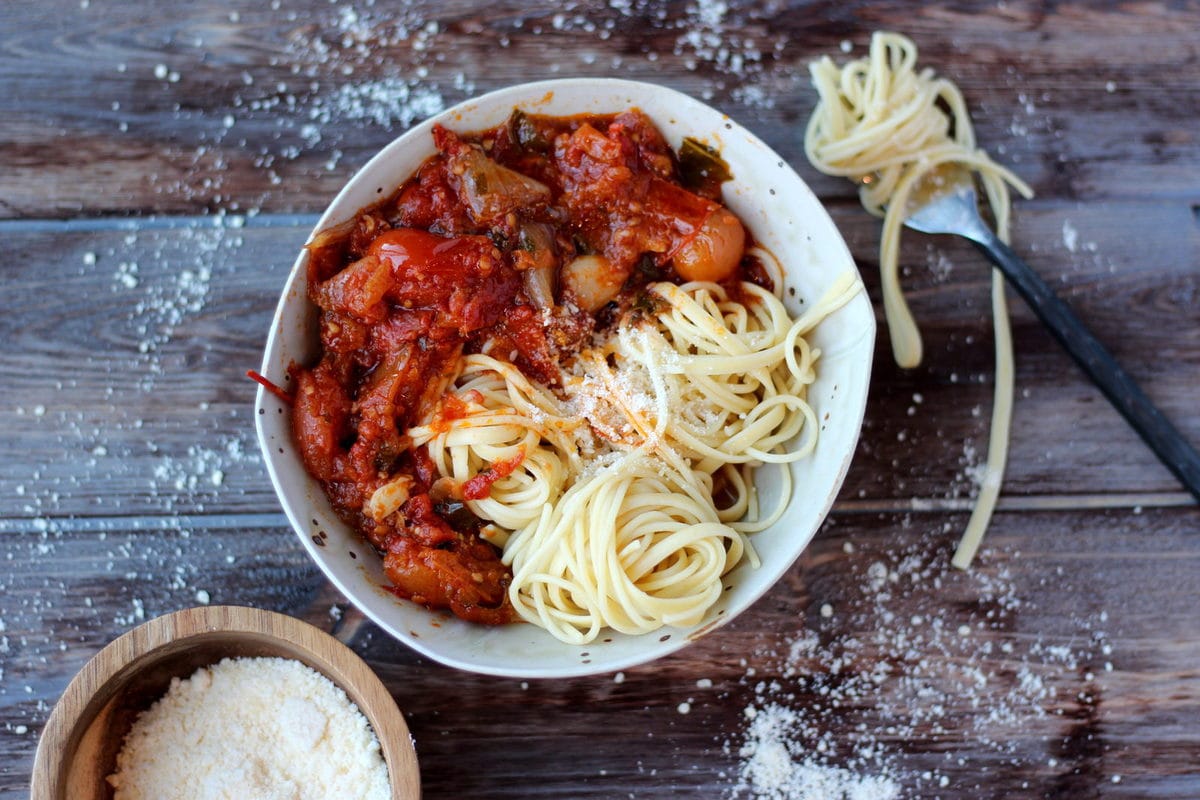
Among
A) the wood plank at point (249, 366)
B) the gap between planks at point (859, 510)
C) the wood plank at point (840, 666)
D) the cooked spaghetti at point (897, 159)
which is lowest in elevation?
the wood plank at point (840, 666)

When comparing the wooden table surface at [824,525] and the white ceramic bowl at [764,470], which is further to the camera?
the wooden table surface at [824,525]

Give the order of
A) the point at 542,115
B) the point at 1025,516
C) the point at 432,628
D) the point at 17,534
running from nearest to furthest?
the point at 432,628 → the point at 542,115 → the point at 17,534 → the point at 1025,516

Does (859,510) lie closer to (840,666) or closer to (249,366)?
(840,666)

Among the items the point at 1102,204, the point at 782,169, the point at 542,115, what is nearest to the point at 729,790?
the point at 782,169

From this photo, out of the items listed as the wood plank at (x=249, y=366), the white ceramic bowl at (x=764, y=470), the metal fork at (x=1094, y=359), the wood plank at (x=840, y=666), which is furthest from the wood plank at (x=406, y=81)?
the wood plank at (x=840, y=666)

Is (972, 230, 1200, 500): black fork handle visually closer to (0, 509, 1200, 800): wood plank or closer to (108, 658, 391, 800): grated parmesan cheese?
(0, 509, 1200, 800): wood plank

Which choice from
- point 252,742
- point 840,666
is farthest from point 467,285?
point 840,666

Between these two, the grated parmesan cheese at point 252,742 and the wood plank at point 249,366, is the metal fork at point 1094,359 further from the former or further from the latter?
the grated parmesan cheese at point 252,742

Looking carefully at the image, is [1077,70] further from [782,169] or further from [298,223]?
[298,223]
